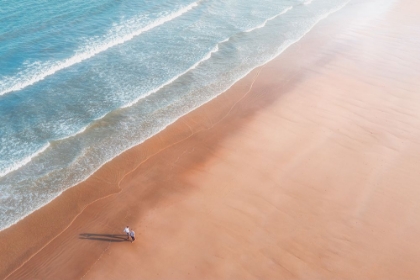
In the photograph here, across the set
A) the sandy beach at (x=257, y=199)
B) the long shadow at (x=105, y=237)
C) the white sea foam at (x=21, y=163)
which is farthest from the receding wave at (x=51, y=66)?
the long shadow at (x=105, y=237)

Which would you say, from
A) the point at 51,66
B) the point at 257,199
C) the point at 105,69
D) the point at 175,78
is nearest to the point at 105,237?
the point at 257,199

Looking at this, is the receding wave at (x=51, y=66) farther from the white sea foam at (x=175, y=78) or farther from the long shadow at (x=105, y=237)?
the long shadow at (x=105, y=237)

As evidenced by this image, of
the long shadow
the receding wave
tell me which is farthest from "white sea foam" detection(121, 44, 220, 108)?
the long shadow

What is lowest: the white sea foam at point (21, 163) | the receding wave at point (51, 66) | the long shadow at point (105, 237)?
the long shadow at point (105, 237)

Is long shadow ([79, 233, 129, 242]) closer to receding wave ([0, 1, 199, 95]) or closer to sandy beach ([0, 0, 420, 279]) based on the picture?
sandy beach ([0, 0, 420, 279])

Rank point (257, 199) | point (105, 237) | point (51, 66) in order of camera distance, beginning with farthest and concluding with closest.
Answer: point (51, 66), point (257, 199), point (105, 237)

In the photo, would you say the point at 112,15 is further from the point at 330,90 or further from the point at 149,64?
the point at 330,90

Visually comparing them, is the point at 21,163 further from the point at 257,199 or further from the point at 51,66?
the point at 257,199
